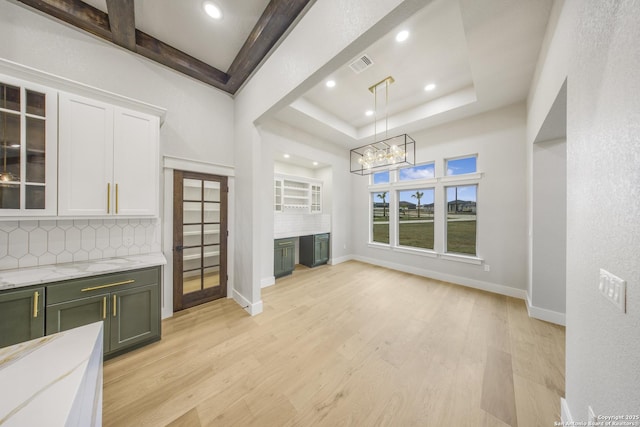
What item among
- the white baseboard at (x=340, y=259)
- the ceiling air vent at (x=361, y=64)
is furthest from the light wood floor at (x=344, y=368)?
the ceiling air vent at (x=361, y=64)

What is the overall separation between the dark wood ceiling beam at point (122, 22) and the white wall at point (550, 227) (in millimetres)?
4907

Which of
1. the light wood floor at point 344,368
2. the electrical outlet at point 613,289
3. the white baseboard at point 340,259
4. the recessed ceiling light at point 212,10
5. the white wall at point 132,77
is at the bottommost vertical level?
the light wood floor at point 344,368

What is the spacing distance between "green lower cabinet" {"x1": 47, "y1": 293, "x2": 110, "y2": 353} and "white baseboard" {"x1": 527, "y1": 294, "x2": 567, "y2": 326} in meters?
4.77

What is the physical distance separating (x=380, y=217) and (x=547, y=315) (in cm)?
319

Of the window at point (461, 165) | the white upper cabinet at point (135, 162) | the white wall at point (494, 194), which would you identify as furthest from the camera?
the window at point (461, 165)

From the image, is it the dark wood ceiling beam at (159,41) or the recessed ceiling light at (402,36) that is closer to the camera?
the dark wood ceiling beam at (159,41)

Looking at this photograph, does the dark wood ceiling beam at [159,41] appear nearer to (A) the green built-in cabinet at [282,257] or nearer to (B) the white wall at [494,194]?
(A) the green built-in cabinet at [282,257]

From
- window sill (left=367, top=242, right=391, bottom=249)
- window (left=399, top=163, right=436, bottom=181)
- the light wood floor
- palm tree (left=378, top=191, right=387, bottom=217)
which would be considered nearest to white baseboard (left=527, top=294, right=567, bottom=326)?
the light wood floor

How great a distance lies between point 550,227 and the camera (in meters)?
2.52

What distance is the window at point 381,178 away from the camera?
5017mm

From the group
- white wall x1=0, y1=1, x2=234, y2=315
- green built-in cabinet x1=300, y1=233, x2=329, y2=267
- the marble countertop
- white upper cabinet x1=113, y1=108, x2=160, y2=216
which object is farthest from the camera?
green built-in cabinet x1=300, y1=233, x2=329, y2=267

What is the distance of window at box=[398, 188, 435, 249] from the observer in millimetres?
4363

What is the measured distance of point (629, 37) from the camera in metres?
0.78

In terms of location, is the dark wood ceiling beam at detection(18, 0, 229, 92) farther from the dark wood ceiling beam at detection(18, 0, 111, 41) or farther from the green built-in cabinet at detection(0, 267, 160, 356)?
the green built-in cabinet at detection(0, 267, 160, 356)
